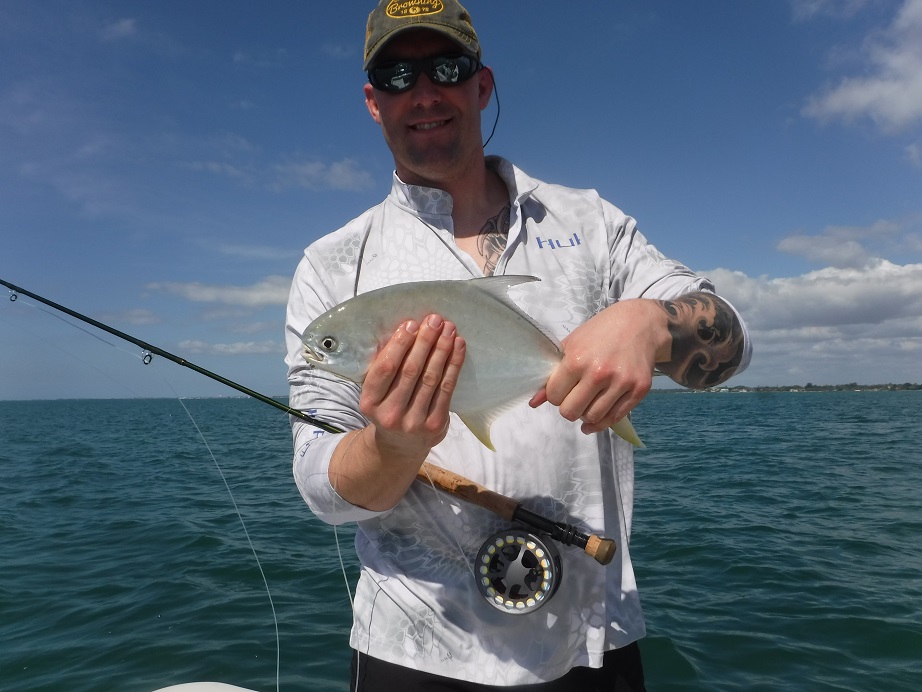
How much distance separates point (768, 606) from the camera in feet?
24.5

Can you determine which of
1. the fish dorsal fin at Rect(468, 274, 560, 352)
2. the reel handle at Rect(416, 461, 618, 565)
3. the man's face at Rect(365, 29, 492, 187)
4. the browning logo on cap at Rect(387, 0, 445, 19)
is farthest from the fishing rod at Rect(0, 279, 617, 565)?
the browning logo on cap at Rect(387, 0, 445, 19)

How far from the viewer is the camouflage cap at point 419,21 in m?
2.40

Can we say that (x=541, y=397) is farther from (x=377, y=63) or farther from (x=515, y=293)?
(x=377, y=63)

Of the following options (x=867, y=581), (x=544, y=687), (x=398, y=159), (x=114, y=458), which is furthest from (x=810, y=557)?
(x=114, y=458)

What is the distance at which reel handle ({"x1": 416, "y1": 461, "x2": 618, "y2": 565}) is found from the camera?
2.23m

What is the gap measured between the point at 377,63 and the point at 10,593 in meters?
9.09

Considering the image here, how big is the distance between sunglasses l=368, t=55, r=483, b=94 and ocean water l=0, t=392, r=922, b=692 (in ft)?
10.4

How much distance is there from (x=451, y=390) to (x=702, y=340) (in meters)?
0.81

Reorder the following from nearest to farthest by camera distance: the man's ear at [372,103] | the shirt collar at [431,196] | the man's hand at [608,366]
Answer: the man's hand at [608,366] < the shirt collar at [431,196] < the man's ear at [372,103]

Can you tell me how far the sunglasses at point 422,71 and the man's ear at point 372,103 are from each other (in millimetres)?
188

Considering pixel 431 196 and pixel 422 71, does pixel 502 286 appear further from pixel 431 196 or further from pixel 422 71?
pixel 422 71

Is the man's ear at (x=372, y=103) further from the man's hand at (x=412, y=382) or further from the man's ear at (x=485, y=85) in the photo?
the man's hand at (x=412, y=382)

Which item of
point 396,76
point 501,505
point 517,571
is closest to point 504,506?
point 501,505

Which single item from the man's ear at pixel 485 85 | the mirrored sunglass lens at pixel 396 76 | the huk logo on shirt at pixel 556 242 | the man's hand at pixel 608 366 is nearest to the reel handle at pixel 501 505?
the man's hand at pixel 608 366
